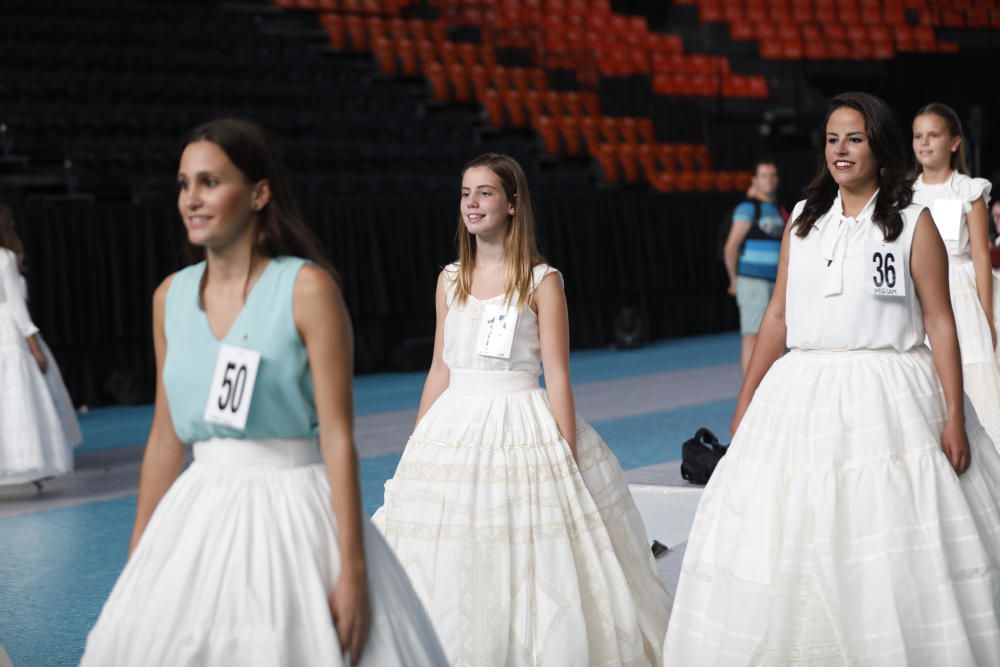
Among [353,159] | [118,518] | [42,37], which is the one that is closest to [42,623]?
[118,518]

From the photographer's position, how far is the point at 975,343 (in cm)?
643

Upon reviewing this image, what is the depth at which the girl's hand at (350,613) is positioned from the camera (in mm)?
2445

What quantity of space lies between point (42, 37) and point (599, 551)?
13.0m

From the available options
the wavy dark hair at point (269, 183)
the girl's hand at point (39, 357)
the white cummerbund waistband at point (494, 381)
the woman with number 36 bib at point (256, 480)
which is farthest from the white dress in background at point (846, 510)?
the girl's hand at point (39, 357)

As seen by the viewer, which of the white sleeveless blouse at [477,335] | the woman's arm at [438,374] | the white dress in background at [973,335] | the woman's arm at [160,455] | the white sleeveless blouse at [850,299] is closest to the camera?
the woman's arm at [160,455]

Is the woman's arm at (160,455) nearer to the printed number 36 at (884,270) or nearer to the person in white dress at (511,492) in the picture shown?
the person in white dress at (511,492)

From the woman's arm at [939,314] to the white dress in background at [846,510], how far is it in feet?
0.10

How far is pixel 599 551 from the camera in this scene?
418 centimetres

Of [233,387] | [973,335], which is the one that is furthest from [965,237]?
[233,387]

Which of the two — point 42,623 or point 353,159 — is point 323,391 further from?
point 353,159

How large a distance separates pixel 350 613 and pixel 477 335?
203 centimetres

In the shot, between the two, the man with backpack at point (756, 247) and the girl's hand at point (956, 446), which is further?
the man with backpack at point (756, 247)

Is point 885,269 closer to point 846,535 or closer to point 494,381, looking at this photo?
point 846,535

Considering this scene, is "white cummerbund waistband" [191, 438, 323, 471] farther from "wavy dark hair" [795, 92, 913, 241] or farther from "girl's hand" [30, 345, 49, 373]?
"girl's hand" [30, 345, 49, 373]
